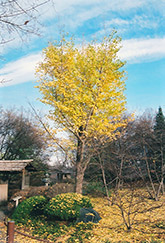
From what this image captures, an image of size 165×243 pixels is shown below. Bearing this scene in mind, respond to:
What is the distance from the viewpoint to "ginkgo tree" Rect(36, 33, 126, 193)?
421 inches

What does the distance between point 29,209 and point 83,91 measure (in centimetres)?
570

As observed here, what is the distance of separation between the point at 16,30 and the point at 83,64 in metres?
7.14

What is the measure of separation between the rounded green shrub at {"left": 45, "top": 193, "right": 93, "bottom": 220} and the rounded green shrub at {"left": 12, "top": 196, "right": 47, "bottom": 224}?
22.8 inches

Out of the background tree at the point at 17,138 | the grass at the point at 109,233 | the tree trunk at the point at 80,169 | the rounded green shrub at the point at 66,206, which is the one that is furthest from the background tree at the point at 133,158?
the background tree at the point at 17,138

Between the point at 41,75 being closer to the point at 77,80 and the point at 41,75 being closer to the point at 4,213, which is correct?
the point at 77,80

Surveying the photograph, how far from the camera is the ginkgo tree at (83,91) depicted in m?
10.7

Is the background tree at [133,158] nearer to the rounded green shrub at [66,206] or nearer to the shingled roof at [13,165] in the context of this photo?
the rounded green shrub at [66,206]

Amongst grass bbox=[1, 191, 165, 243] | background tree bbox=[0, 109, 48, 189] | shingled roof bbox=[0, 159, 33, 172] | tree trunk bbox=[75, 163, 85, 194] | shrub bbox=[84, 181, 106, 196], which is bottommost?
grass bbox=[1, 191, 165, 243]

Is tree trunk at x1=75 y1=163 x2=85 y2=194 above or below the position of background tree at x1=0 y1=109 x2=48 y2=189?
below

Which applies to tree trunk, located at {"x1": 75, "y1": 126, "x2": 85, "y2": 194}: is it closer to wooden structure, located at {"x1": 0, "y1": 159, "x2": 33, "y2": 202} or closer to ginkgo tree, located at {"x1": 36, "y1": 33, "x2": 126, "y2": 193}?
ginkgo tree, located at {"x1": 36, "y1": 33, "x2": 126, "y2": 193}

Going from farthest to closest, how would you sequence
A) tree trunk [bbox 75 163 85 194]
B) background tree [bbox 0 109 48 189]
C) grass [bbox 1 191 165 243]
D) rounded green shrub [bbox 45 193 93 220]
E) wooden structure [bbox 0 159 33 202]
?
background tree [bbox 0 109 48 189]
wooden structure [bbox 0 159 33 202]
tree trunk [bbox 75 163 85 194]
rounded green shrub [bbox 45 193 93 220]
grass [bbox 1 191 165 243]

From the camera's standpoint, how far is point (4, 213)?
1033cm

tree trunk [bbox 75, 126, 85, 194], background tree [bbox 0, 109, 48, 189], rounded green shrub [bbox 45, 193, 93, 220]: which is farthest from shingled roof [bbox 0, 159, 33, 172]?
background tree [bbox 0, 109, 48, 189]

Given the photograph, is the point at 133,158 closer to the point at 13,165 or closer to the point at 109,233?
the point at 109,233
